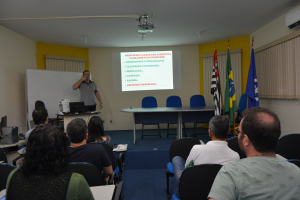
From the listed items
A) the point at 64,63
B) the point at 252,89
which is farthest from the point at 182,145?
the point at 64,63

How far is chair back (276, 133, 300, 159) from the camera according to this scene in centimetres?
206

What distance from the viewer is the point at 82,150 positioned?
1.57 meters

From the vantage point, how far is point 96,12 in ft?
12.5

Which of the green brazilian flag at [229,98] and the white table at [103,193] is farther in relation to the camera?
the green brazilian flag at [229,98]

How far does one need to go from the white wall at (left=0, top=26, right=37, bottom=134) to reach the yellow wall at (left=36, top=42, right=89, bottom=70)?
29 centimetres

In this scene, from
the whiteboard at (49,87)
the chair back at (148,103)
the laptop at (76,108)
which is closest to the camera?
the laptop at (76,108)

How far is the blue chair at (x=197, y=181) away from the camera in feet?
4.13

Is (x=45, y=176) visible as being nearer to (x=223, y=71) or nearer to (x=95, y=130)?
(x=95, y=130)

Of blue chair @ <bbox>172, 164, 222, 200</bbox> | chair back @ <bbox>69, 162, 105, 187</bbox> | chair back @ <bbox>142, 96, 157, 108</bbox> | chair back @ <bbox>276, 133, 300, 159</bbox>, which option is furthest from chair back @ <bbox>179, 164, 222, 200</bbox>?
chair back @ <bbox>142, 96, 157, 108</bbox>

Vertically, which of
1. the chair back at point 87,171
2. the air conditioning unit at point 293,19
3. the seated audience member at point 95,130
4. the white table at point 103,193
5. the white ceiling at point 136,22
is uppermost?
the white ceiling at point 136,22

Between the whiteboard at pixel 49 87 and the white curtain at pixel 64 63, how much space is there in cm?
44

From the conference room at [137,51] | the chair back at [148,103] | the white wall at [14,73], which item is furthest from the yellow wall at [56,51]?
the chair back at [148,103]

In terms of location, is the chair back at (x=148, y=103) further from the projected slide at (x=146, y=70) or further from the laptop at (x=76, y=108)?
the laptop at (x=76, y=108)

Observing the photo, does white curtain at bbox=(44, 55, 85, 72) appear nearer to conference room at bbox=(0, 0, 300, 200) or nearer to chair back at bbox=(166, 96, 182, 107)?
conference room at bbox=(0, 0, 300, 200)
